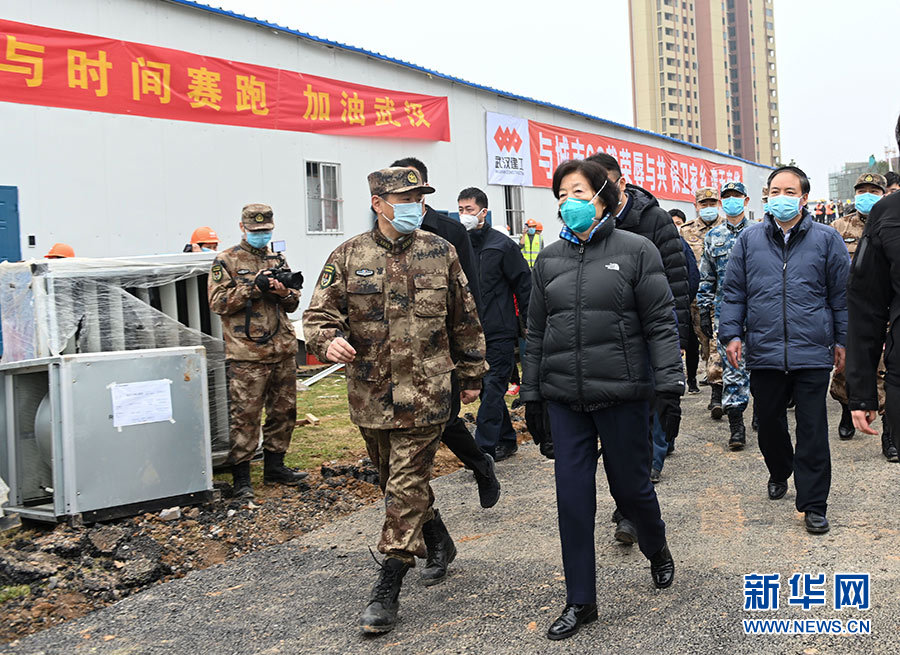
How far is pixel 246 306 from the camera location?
6438 mm

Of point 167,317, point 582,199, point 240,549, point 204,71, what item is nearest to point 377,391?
point 582,199

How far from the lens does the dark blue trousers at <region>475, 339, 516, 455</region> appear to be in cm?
695

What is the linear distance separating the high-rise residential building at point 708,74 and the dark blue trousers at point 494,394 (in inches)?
4698

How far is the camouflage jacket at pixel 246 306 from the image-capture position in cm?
635

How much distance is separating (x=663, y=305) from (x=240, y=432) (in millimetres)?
3649

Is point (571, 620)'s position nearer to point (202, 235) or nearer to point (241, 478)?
point (241, 478)

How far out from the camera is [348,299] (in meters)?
4.27

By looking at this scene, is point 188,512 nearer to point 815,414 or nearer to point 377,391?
point 377,391

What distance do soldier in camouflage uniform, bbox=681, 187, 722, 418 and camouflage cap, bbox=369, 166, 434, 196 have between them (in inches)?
177

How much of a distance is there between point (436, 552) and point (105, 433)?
97.8 inches

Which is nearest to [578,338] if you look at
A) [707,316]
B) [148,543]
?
[148,543]

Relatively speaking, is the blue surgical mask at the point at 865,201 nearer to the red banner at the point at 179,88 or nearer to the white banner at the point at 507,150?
the red banner at the point at 179,88

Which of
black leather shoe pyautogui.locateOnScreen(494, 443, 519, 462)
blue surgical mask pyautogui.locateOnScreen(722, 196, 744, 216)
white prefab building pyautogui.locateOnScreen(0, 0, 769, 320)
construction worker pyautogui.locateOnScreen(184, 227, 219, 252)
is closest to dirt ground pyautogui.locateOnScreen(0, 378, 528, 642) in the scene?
black leather shoe pyautogui.locateOnScreen(494, 443, 519, 462)

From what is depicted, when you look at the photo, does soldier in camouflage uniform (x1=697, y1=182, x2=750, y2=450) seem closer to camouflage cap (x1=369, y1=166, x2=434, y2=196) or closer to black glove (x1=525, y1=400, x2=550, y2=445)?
black glove (x1=525, y1=400, x2=550, y2=445)
